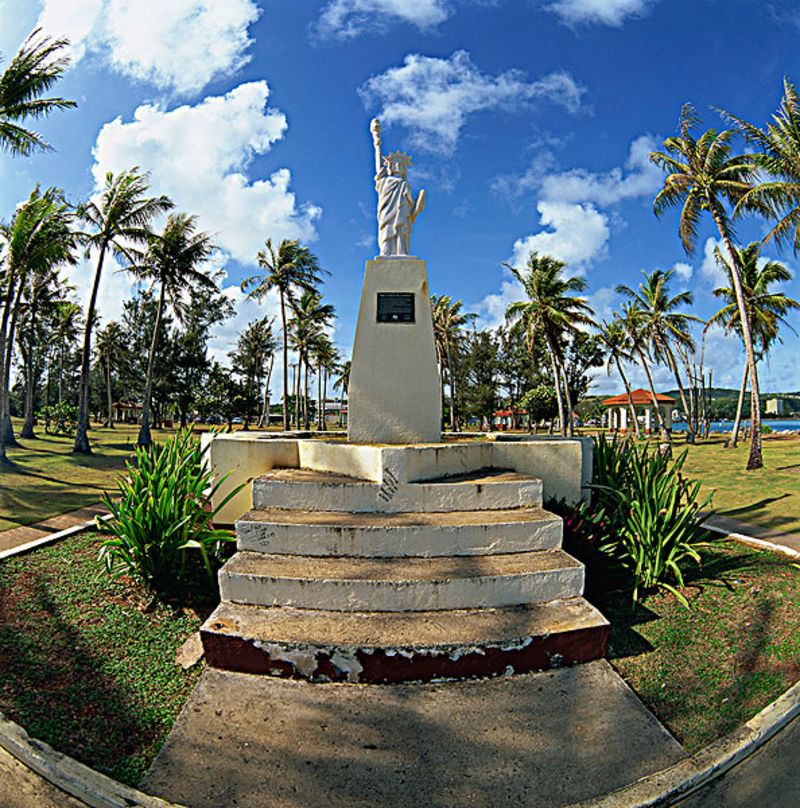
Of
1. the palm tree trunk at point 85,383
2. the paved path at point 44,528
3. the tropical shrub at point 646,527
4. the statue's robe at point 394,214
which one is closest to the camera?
the tropical shrub at point 646,527

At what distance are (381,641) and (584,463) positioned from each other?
3.52 meters

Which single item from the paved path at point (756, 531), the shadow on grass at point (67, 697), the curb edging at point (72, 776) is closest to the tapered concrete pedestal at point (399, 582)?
the shadow on grass at point (67, 697)

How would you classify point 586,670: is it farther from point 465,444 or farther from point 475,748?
point 465,444

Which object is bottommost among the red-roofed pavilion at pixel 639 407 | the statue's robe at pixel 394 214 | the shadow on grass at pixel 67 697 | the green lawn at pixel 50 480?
the shadow on grass at pixel 67 697

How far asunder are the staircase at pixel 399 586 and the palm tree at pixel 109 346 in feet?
137

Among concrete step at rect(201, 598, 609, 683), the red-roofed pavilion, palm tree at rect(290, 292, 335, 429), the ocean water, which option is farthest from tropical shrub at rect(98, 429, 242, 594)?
the ocean water

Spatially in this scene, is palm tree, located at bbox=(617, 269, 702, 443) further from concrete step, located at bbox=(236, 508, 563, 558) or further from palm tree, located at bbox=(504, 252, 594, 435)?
concrete step, located at bbox=(236, 508, 563, 558)

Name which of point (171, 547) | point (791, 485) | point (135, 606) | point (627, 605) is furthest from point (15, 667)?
point (791, 485)

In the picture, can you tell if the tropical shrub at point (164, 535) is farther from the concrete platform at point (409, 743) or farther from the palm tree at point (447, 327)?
the palm tree at point (447, 327)

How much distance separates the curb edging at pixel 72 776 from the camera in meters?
2.42

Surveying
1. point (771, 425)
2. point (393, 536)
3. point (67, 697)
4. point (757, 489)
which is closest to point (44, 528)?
point (67, 697)

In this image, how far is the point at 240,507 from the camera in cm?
557

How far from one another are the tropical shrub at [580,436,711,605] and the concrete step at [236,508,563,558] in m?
0.87

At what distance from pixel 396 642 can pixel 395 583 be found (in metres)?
0.45
